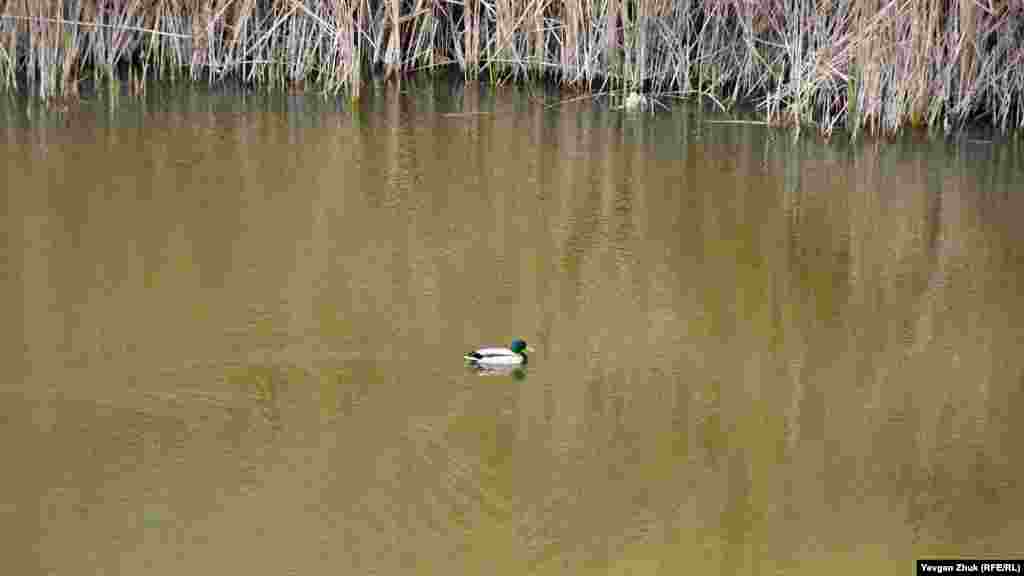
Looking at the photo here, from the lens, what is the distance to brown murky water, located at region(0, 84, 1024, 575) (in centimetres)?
418

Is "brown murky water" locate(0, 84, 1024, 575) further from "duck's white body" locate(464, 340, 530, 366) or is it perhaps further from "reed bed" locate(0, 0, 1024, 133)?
"reed bed" locate(0, 0, 1024, 133)

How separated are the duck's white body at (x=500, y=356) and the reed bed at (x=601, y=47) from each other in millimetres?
3198

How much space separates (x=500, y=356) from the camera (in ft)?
16.3

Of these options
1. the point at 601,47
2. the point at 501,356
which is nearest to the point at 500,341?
the point at 501,356

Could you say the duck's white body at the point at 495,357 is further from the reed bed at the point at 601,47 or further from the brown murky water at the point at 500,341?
the reed bed at the point at 601,47

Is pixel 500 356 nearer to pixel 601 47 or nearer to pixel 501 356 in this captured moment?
pixel 501 356

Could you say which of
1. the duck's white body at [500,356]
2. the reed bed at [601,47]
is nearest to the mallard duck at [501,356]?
the duck's white body at [500,356]

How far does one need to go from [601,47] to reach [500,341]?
3.59 metres

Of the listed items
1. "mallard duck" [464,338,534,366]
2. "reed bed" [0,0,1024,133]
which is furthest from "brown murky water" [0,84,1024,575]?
"reed bed" [0,0,1024,133]

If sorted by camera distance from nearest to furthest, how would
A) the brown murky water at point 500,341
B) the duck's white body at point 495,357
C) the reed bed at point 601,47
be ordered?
the brown murky water at point 500,341 → the duck's white body at point 495,357 → the reed bed at point 601,47

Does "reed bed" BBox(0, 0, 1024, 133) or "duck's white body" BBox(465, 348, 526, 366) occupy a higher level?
"reed bed" BBox(0, 0, 1024, 133)

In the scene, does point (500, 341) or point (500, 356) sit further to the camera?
point (500, 341)

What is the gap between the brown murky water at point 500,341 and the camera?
4.18m

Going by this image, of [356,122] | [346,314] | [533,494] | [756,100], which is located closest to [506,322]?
[346,314]
